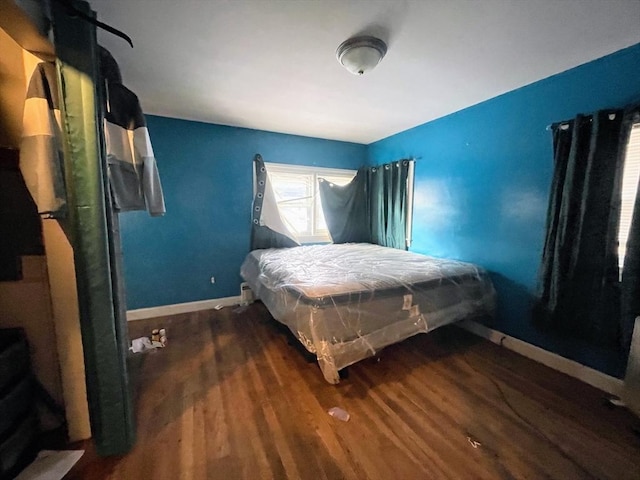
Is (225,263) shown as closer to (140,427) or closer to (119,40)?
(140,427)

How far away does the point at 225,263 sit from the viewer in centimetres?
338

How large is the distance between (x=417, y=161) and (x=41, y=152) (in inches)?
135

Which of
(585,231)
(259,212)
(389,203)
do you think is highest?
(389,203)

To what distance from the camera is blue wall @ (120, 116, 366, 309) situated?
9.68ft

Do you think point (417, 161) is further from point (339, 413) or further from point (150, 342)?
point (150, 342)

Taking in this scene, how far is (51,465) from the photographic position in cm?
122

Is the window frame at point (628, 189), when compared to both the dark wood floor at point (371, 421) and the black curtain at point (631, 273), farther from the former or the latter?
the dark wood floor at point (371, 421)

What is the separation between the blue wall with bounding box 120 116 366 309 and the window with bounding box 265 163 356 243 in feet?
0.77

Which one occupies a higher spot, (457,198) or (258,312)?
(457,198)

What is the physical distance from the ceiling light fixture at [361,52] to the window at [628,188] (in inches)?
68.9

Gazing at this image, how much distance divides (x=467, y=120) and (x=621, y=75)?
1.12 metres

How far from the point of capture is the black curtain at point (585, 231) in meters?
1.73

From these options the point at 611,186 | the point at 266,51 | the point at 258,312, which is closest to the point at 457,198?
the point at 611,186

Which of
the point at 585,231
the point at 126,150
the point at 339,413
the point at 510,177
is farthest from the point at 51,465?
the point at 510,177
